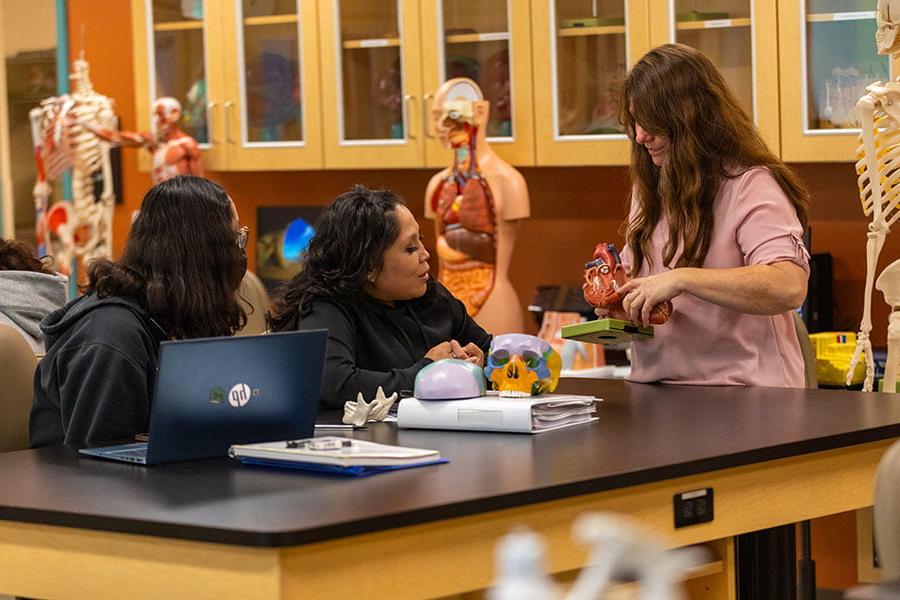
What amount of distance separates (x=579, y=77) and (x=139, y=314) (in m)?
2.16

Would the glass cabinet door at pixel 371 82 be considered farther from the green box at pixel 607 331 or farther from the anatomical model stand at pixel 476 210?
the green box at pixel 607 331

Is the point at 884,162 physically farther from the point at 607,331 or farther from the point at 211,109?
the point at 211,109

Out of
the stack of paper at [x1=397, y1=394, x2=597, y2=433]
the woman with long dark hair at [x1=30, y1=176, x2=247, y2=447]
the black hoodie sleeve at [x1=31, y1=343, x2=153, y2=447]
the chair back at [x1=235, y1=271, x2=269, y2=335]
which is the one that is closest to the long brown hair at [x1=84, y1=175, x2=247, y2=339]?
the woman with long dark hair at [x1=30, y1=176, x2=247, y2=447]

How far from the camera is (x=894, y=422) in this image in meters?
2.58

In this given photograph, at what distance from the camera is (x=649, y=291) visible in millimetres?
2914

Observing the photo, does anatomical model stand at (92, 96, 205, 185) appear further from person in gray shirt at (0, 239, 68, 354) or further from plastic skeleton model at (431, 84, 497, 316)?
person in gray shirt at (0, 239, 68, 354)

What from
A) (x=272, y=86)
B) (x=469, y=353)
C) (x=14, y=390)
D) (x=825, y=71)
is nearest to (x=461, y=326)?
(x=469, y=353)

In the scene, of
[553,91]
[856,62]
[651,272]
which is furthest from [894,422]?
[553,91]

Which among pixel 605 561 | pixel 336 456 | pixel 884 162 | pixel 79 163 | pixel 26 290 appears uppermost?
pixel 79 163

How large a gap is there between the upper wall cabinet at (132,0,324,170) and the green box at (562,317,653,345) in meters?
2.23

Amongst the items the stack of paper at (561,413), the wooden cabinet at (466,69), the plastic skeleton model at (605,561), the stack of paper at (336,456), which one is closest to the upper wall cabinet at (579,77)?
the wooden cabinet at (466,69)

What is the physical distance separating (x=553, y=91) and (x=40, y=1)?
9.49 feet

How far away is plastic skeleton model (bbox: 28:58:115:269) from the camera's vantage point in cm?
568

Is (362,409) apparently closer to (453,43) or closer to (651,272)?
(651,272)
